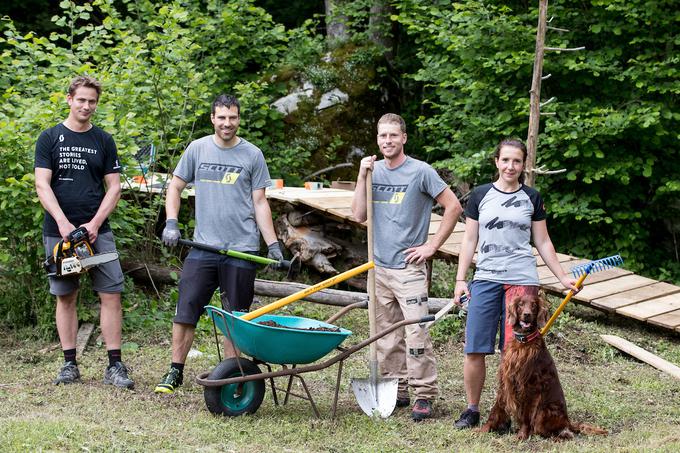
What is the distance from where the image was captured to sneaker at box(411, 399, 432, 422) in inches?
185

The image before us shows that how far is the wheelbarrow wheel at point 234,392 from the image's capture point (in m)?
4.54

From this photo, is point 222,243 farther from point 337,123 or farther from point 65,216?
point 337,123

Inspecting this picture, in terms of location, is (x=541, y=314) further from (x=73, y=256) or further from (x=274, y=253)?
(x=73, y=256)

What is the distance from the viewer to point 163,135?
7441 millimetres

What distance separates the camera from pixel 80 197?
16.9 feet

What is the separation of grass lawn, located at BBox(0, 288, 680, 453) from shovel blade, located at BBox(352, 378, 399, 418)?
69mm

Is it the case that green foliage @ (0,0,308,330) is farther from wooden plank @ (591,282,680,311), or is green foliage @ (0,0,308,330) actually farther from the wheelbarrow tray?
Result: wooden plank @ (591,282,680,311)

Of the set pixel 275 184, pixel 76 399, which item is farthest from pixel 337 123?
pixel 76 399

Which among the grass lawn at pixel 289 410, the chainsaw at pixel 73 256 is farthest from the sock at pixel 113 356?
the chainsaw at pixel 73 256

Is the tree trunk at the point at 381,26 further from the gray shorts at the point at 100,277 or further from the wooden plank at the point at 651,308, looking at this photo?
the gray shorts at the point at 100,277

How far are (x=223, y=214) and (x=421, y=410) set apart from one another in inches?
62.3

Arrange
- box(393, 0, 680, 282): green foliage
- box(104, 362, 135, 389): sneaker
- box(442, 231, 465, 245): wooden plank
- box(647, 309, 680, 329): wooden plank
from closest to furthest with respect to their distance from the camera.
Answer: box(104, 362, 135, 389): sneaker
box(647, 309, 680, 329): wooden plank
box(442, 231, 465, 245): wooden plank
box(393, 0, 680, 282): green foliage

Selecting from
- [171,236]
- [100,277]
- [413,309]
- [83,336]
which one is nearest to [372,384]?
[413,309]

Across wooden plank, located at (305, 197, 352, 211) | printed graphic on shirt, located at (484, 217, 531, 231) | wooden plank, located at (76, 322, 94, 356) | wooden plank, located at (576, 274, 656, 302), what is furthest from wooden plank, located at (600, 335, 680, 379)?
wooden plank, located at (76, 322, 94, 356)
